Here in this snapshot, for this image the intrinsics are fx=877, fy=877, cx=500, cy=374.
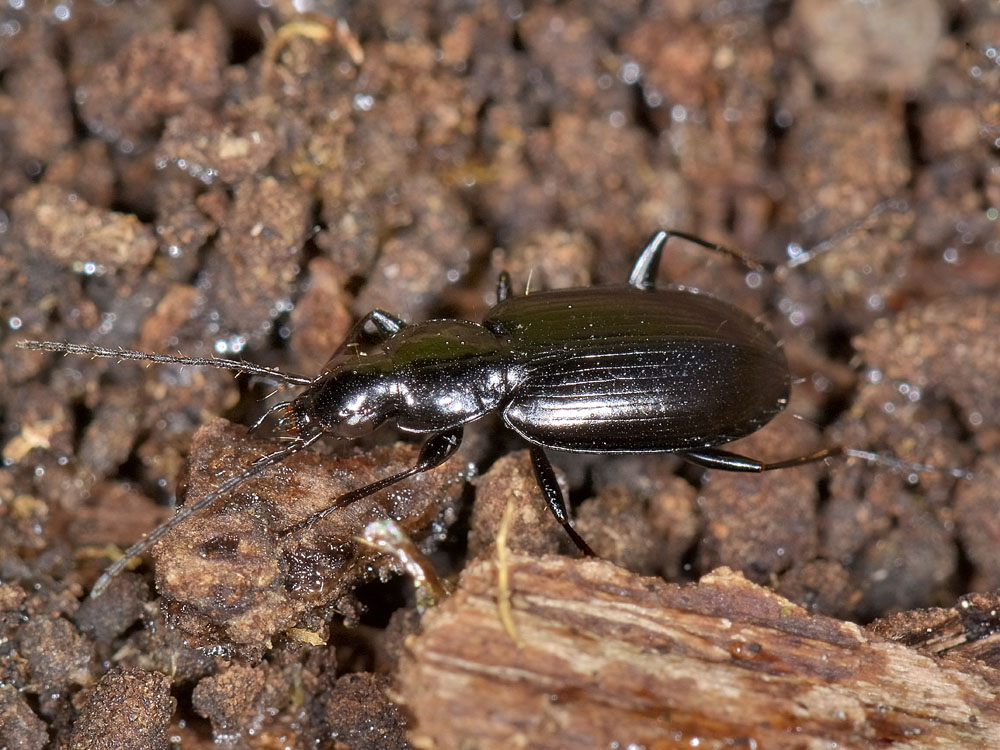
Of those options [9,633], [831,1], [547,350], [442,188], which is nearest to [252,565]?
[9,633]

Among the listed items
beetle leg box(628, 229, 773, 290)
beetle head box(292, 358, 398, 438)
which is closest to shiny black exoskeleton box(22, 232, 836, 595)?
beetle head box(292, 358, 398, 438)

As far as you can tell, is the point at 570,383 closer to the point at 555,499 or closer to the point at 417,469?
the point at 555,499

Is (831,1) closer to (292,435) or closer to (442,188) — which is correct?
(442,188)

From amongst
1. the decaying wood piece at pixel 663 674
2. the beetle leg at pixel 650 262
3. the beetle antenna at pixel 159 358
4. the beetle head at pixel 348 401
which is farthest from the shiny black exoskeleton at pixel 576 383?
the decaying wood piece at pixel 663 674

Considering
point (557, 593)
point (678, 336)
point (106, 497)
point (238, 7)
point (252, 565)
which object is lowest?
point (106, 497)

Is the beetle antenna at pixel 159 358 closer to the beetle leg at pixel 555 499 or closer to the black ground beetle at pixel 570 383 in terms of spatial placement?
the black ground beetle at pixel 570 383

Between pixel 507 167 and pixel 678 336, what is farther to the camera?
pixel 507 167

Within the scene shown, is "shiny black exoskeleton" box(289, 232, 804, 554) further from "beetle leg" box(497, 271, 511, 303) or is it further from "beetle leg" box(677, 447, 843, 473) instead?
"beetle leg" box(497, 271, 511, 303)
